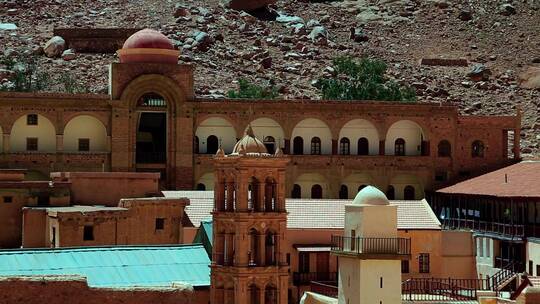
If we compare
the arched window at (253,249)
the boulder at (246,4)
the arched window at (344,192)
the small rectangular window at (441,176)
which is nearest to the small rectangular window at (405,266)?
the arched window at (253,249)

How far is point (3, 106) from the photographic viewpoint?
7925 cm

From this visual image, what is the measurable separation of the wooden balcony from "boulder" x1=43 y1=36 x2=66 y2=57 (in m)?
69.5

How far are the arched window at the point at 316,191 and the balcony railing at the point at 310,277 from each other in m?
19.6

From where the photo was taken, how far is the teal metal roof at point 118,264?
50.6m

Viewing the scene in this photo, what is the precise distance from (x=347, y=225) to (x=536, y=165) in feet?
88.3

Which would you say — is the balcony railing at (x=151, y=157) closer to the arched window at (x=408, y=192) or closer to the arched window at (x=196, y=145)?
the arched window at (x=196, y=145)

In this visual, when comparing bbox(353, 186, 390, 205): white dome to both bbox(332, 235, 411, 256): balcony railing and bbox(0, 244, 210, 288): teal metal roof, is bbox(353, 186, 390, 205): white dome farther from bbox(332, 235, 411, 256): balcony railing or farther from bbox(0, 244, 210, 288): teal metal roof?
bbox(0, 244, 210, 288): teal metal roof

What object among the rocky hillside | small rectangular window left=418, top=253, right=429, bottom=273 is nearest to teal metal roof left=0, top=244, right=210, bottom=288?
small rectangular window left=418, top=253, right=429, bottom=273

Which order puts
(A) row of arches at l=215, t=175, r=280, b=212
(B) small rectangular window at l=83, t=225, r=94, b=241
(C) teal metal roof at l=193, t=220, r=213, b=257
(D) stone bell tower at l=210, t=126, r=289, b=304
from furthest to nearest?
(B) small rectangular window at l=83, t=225, r=94, b=241 → (C) teal metal roof at l=193, t=220, r=213, b=257 → (A) row of arches at l=215, t=175, r=280, b=212 → (D) stone bell tower at l=210, t=126, r=289, b=304

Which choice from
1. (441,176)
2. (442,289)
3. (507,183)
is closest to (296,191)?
(441,176)

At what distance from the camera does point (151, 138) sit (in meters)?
82.2

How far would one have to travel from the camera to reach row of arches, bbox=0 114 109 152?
80.1m

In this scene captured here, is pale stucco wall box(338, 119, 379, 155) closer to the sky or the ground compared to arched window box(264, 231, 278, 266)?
closer to the sky

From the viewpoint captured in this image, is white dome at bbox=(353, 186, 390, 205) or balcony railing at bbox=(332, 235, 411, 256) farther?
white dome at bbox=(353, 186, 390, 205)
